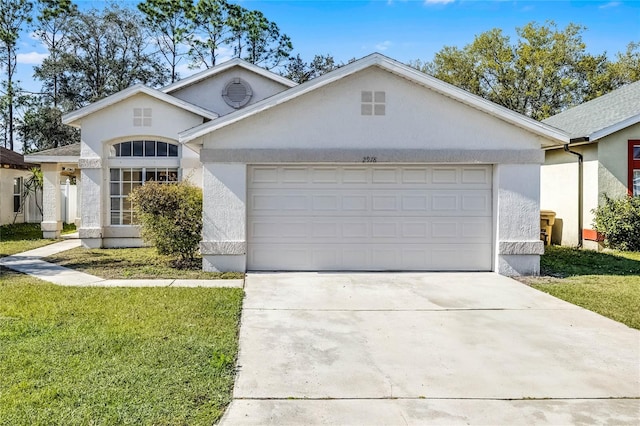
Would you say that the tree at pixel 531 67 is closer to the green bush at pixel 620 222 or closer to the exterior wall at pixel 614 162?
the exterior wall at pixel 614 162

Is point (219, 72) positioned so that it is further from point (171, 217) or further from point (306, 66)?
point (306, 66)

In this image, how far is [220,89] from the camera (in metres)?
16.8

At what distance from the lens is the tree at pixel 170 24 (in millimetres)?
34750

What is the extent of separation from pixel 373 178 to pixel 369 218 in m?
0.88

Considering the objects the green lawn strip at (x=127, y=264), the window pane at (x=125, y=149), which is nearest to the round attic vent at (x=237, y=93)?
the window pane at (x=125, y=149)

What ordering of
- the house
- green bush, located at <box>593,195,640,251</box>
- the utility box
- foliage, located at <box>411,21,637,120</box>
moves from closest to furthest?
the house
green bush, located at <box>593,195,640,251</box>
the utility box
foliage, located at <box>411,21,637,120</box>

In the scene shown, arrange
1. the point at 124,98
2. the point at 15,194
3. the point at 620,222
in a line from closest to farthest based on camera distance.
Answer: the point at 620,222, the point at 124,98, the point at 15,194

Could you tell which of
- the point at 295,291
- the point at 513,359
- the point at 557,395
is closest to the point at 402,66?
the point at 295,291

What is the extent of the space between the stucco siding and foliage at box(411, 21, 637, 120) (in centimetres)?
2681

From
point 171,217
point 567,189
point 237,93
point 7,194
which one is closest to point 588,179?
point 567,189

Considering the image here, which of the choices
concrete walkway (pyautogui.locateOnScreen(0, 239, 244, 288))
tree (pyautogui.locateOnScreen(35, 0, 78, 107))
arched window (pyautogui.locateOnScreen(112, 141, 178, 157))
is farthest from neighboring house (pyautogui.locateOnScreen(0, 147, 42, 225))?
tree (pyautogui.locateOnScreen(35, 0, 78, 107))

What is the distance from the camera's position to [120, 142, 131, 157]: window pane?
48.9ft

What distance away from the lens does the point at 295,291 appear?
8.84 metres

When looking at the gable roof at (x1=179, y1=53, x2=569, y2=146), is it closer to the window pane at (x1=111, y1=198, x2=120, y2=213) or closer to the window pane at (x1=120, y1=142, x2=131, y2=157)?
the window pane at (x1=120, y1=142, x2=131, y2=157)
